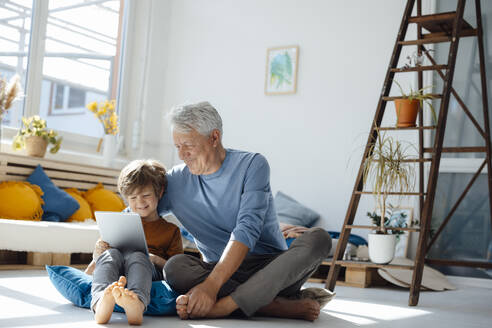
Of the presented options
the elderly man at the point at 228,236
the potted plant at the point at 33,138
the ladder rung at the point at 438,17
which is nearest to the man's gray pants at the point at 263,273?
the elderly man at the point at 228,236

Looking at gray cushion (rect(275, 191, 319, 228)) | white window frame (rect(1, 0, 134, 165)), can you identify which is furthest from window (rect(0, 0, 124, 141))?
gray cushion (rect(275, 191, 319, 228))

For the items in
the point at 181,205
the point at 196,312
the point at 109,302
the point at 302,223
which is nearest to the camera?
the point at 109,302

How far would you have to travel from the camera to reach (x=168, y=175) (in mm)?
2480

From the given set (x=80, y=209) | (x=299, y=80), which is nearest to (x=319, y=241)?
(x=80, y=209)

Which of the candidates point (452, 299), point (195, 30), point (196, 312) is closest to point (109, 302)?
point (196, 312)

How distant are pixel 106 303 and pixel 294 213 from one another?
126 inches

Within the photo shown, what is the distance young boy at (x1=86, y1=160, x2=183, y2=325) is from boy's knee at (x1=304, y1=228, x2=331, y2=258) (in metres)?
0.63

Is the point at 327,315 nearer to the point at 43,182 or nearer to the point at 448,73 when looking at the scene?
the point at 448,73

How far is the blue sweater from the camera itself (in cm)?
223

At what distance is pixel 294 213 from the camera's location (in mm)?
4965

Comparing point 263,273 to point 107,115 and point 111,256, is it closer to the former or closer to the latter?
point 111,256

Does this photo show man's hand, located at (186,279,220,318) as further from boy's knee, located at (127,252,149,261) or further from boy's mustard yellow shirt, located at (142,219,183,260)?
boy's mustard yellow shirt, located at (142,219,183,260)

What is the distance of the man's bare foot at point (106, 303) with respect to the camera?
1.88m

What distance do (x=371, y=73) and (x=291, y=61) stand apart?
0.80 metres
